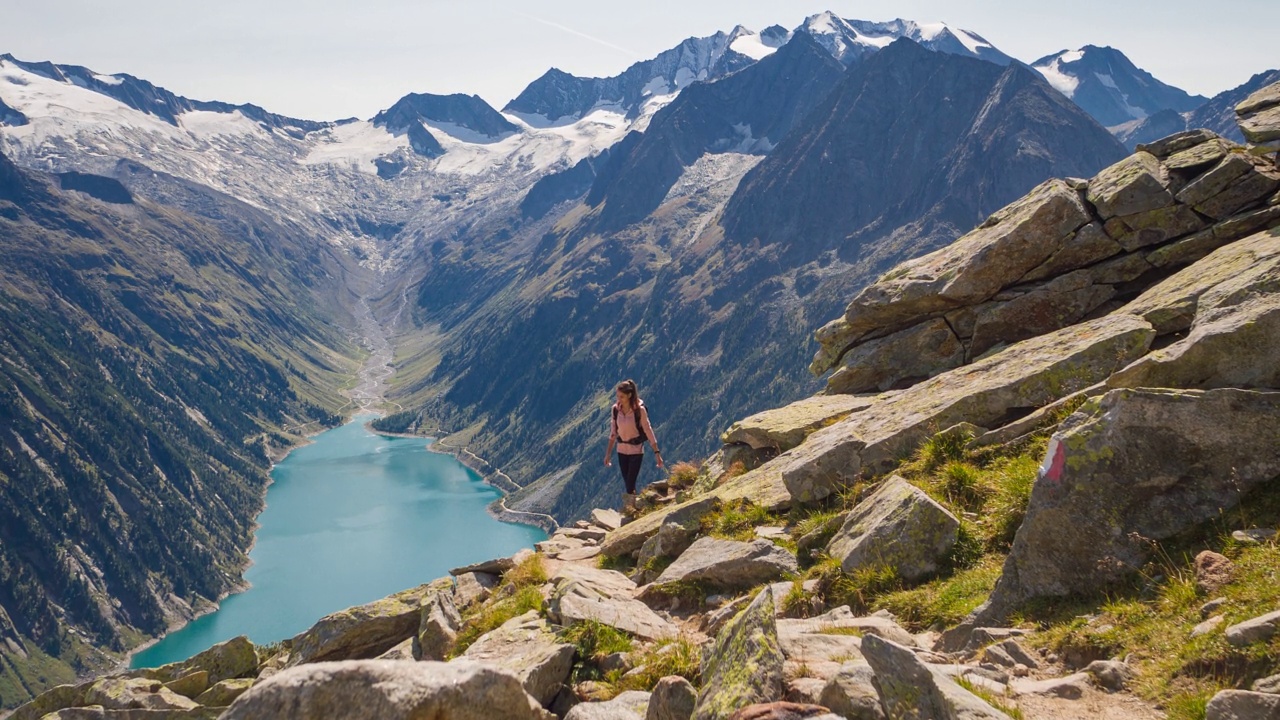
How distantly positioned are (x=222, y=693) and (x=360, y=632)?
340 centimetres

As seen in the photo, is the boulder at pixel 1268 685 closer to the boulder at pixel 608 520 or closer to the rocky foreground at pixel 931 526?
the rocky foreground at pixel 931 526

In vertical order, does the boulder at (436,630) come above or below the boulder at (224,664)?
above

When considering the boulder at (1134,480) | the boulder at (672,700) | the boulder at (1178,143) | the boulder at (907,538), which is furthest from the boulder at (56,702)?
the boulder at (1178,143)

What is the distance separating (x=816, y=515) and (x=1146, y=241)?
42.5 feet

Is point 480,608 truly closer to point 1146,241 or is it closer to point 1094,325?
point 1094,325

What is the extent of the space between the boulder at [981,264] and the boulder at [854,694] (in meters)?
17.3

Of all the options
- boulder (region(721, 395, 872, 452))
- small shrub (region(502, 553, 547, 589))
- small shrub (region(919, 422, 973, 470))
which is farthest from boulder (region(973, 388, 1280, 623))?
boulder (region(721, 395, 872, 452))

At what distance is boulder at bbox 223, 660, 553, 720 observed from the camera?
302 inches

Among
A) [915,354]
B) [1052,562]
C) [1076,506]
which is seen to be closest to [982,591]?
[1052,562]

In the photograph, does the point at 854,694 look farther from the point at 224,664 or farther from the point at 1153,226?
the point at 1153,226

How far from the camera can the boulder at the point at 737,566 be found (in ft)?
49.2

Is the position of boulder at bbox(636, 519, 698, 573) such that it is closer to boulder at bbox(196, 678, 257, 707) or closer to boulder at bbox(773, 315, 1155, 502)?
boulder at bbox(773, 315, 1155, 502)

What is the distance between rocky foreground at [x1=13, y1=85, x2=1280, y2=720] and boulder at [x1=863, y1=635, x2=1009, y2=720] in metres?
0.03

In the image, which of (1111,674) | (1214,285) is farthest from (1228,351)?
(1111,674)
